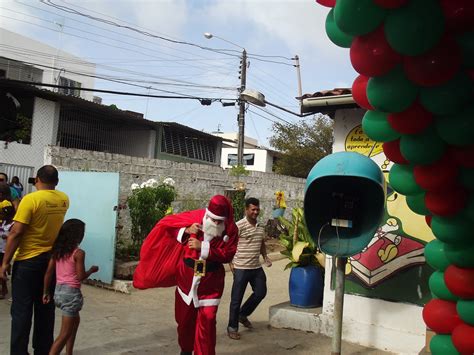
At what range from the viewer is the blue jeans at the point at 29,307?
3789 mm

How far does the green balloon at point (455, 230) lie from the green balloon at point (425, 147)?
306 mm

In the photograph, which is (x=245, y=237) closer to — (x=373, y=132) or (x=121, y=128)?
(x=373, y=132)

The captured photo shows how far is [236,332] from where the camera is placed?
5254 mm

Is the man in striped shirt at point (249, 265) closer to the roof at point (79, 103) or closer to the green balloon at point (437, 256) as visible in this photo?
the green balloon at point (437, 256)

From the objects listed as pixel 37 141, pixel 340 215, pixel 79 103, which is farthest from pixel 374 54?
pixel 79 103

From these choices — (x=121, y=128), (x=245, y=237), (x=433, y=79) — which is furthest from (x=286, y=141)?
(x=433, y=79)

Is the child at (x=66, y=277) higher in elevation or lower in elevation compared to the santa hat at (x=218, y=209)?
lower

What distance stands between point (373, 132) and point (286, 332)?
3.73 m

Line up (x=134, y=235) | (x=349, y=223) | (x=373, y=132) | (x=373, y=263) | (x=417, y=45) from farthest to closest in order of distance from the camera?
(x=134, y=235)
(x=373, y=263)
(x=349, y=223)
(x=373, y=132)
(x=417, y=45)

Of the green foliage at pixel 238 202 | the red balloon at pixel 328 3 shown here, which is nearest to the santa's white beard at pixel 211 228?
the red balloon at pixel 328 3

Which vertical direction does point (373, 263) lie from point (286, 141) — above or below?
below

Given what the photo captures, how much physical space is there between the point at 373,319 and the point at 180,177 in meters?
7.78

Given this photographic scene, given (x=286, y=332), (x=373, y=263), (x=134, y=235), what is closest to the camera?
(x=373, y=263)

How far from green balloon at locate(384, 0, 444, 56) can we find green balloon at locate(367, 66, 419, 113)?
0.15 m
